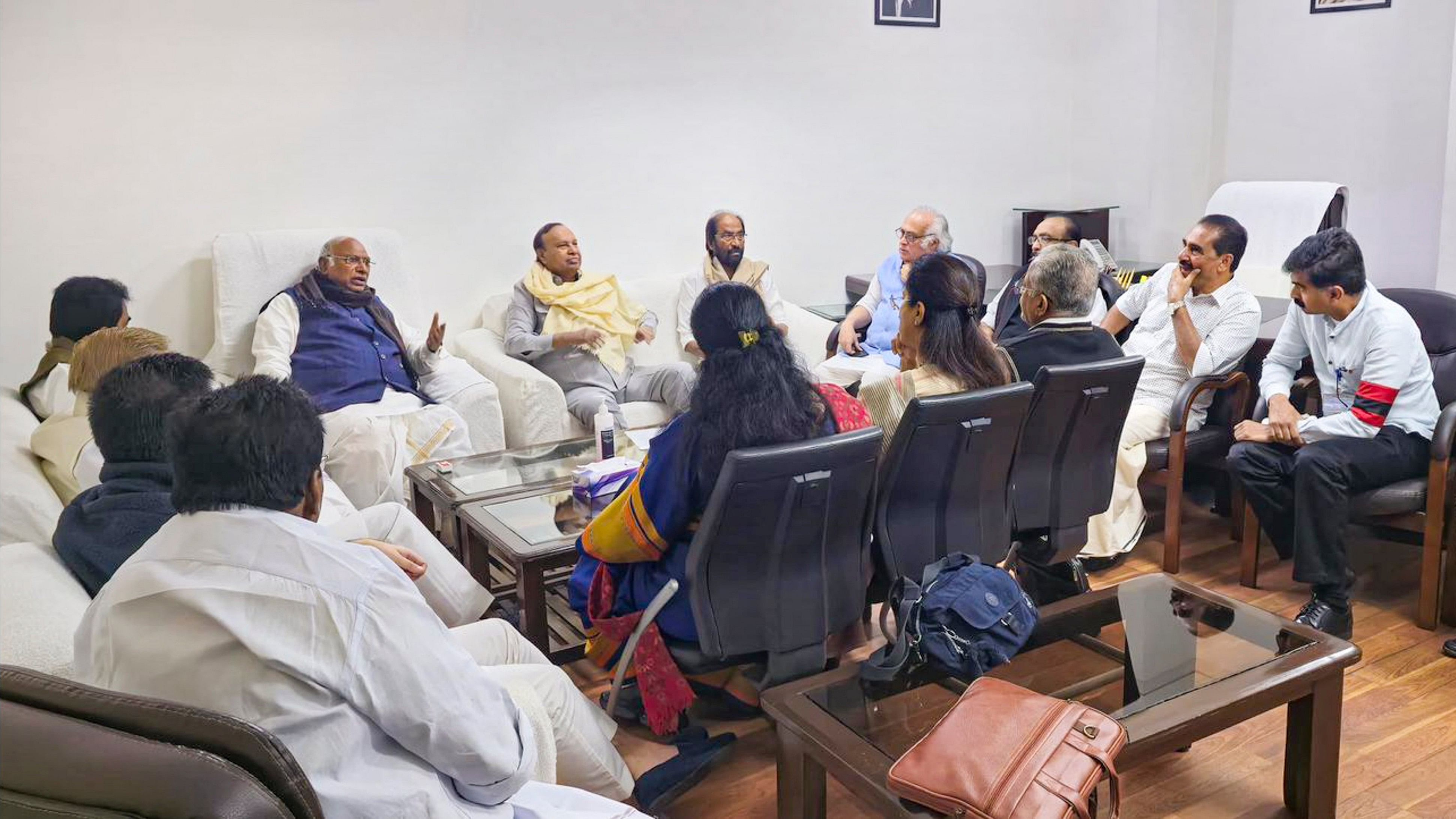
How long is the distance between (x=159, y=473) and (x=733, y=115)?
4.10 m

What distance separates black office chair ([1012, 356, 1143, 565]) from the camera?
2.96 m

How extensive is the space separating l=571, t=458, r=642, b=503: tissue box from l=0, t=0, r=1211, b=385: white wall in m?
2.12

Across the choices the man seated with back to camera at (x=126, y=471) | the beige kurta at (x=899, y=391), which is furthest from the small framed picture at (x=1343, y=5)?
the man seated with back to camera at (x=126, y=471)

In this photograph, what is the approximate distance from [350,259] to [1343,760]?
3825 millimetres

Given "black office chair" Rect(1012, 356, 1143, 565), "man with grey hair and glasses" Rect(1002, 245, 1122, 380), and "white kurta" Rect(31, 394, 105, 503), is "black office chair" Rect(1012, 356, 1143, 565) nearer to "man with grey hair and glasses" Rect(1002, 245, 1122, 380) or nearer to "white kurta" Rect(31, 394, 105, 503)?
"man with grey hair and glasses" Rect(1002, 245, 1122, 380)

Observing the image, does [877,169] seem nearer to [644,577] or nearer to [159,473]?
[644,577]

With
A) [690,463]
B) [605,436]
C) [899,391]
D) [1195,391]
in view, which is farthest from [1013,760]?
[1195,391]

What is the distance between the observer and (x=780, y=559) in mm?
2363

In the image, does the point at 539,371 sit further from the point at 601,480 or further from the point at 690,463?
the point at 690,463

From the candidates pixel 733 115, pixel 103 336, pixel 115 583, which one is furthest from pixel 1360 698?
pixel 733 115

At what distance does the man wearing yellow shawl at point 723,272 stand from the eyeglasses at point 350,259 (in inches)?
58.1

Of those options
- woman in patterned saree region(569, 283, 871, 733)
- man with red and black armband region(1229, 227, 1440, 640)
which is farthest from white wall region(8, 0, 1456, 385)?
woman in patterned saree region(569, 283, 871, 733)

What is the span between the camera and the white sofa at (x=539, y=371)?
14.9ft

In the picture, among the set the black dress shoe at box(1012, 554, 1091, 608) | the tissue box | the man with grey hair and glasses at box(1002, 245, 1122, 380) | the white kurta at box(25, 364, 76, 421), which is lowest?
the black dress shoe at box(1012, 554, 1091, 608)
